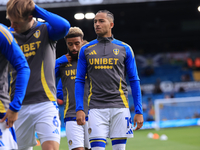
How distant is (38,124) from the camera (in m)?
2.91

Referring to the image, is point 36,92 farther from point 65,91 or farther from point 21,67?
point 65,91

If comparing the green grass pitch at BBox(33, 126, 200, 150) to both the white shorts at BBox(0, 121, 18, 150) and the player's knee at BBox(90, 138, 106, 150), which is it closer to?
the player's knee at BBox(90, 138, 106, 150)

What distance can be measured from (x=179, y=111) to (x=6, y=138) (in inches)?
659

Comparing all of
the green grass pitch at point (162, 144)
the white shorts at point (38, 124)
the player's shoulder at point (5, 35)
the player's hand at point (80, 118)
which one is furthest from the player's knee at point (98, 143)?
the green grass pitch at point (162, 144)

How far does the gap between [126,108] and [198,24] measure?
2374 cm

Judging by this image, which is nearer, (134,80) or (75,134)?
(134,80)

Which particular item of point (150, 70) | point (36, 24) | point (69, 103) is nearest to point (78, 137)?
point (69, 103)

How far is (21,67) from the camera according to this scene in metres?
2.26

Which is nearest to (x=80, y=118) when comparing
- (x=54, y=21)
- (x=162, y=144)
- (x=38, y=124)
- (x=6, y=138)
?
(x=38, y=124)

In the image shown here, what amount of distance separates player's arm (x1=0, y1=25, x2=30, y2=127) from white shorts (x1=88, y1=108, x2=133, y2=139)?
1.41m

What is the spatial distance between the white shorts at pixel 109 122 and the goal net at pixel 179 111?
569 inches

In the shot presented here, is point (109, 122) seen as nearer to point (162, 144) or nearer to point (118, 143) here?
point (118, 143)

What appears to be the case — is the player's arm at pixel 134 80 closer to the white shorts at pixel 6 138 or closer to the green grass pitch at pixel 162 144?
the white shorts at pixel 6 138

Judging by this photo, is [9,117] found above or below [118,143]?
above
